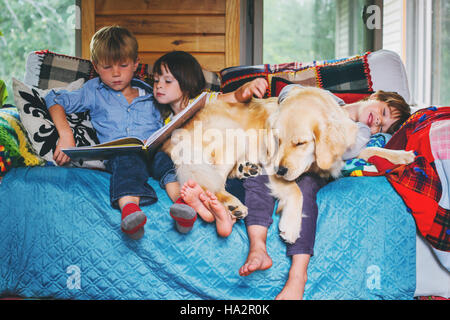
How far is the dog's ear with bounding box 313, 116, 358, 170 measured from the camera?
105 centimetres

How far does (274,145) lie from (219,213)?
297 millimetres

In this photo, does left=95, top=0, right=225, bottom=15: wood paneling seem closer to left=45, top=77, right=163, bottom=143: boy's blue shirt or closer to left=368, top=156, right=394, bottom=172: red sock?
left=45, top=77, right=163, bottom=143: boy's blue shirt

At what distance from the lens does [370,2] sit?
8.01 ft

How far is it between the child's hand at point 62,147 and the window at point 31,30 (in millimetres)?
1422

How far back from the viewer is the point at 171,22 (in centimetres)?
235

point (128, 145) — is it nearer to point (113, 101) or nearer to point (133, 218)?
point (133, 218)

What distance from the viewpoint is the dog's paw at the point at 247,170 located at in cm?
112

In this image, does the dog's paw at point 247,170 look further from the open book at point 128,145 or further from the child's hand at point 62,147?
the child's hand at point 62,147

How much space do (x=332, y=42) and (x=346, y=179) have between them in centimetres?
168

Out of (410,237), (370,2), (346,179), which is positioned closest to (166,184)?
(346,179)

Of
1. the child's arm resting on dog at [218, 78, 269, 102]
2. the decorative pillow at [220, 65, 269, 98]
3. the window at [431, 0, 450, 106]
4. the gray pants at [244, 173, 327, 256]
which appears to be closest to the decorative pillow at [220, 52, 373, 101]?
the decorative pillow at [220, 65, 269, 98]

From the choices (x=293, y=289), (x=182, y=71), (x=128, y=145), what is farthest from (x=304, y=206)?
(x=182, y=71)

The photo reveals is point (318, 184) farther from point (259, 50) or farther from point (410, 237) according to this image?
point (259, 50)

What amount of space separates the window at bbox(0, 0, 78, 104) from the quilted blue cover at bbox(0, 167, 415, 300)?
1.74 m
